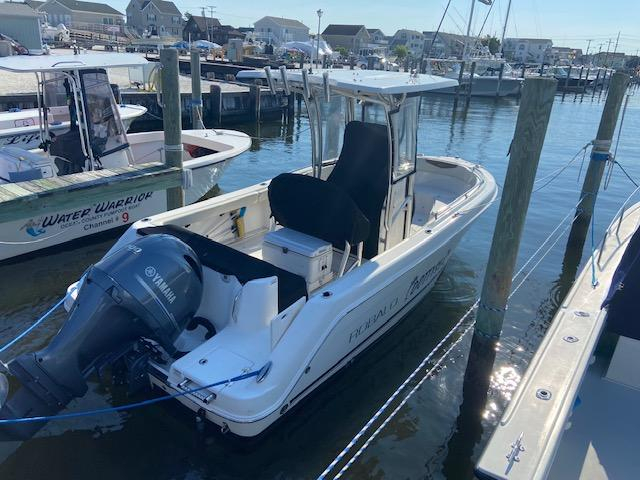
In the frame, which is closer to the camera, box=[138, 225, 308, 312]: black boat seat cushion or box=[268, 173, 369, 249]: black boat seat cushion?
box=[138, 225, 308, 312]: black boat seat cushion

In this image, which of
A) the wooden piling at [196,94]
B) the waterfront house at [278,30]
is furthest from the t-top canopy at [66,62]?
the waterfront house at [278,30]

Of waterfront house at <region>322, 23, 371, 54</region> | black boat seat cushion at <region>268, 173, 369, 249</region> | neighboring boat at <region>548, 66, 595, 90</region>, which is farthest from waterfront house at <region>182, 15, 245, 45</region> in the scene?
black boat seat cushion at <region>268, 173, 369, 249</region>

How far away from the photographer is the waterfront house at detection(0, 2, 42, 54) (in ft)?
92.9

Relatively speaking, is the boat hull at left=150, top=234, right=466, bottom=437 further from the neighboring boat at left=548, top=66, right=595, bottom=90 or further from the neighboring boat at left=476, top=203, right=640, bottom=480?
the neighboring boat at left=548, top=66, right=595, bottom=90

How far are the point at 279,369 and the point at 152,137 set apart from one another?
740 centimetres

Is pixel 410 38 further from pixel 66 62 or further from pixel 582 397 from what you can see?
pixel 582 397

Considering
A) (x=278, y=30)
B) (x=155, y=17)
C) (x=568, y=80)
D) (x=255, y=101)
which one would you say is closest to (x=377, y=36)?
(x=278, y=30)

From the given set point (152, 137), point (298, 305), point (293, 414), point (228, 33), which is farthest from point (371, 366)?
point (228, 33)

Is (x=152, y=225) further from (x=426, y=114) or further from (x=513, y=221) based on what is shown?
(x=426, y=114)

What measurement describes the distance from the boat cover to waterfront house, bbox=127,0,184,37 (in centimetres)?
7395

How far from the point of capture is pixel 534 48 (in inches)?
3307

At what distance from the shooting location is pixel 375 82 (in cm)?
448

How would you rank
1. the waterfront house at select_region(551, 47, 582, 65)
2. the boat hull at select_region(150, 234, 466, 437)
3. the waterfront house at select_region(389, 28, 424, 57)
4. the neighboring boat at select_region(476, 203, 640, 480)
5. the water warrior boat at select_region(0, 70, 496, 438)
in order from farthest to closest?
the waterfront house at select_region(389, 28, 424, 57) < the waterfront house at select_region(551, 47, 582, 65) < the boat hull at select_region(150, 234, 466, 437) < the water warrior boat at select_region(0, 70, 496, 438) < the neighboring boat at select_region(476, 203, 640, 480)

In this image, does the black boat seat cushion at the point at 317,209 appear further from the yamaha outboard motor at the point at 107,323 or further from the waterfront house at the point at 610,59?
the waterfront house at the point at 610,59
